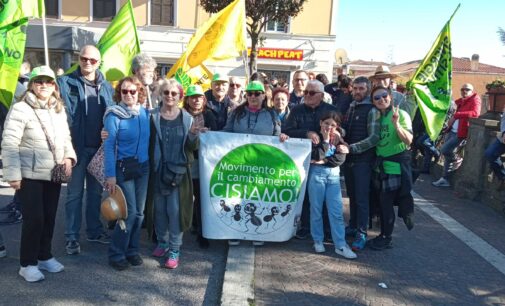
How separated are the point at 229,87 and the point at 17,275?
9.65 feet

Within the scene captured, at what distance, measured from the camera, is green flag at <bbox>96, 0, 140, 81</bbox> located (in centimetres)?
573

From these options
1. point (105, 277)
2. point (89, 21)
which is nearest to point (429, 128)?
point (105, 277)

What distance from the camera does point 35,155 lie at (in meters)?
3.78

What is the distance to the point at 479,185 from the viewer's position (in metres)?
7.42

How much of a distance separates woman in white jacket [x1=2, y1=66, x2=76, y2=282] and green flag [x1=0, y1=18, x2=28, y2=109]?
665 millimetres

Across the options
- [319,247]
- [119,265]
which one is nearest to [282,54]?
[319,247]

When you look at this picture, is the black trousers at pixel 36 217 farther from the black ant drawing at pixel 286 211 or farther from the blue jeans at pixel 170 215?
the black ant drawing at pixel 286 211

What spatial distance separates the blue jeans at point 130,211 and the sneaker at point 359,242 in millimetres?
2278

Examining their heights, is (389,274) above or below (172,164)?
below

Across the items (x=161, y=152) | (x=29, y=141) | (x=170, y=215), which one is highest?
(x=29, y=141)

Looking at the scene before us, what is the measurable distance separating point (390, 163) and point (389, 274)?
1133 millimetres

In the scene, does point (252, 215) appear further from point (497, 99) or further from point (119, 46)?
point (497, 99)

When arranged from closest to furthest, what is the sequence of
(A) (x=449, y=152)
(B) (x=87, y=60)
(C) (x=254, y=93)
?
(B) (x=87, y=60), (C) (x=254, y=93), (A) (x=449, y=152)

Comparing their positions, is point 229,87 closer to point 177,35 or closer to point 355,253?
point 355,253
